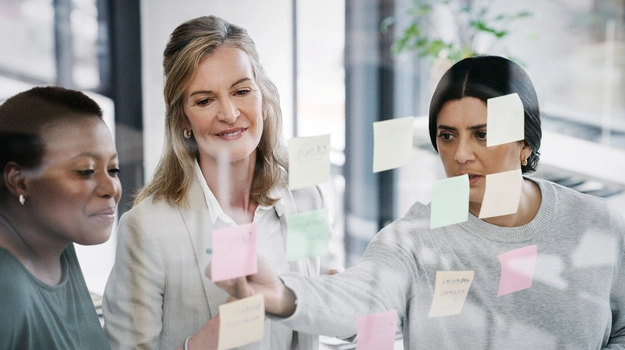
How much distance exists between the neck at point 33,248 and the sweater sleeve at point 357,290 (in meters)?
0.35

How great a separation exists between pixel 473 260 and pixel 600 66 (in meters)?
2.12

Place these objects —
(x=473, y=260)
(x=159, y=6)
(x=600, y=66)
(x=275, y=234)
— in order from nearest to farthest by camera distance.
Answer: (x=159, y=6)
(x=275, y=234)
(x=473, y=260)
(x=600, y=66)

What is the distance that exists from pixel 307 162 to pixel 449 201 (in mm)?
366

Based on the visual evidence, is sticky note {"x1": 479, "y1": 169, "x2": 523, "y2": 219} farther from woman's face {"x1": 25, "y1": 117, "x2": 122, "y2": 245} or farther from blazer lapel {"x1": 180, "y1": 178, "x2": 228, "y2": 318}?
woman's face {"x1": 25, "y1": 117, "x2": 122, "y2": 245}

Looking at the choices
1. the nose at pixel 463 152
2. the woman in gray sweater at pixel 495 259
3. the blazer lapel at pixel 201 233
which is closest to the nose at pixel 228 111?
the blazer lapel at pixel 201 233

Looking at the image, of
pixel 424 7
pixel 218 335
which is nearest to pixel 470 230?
pixel 218 335

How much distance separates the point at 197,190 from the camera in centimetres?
98

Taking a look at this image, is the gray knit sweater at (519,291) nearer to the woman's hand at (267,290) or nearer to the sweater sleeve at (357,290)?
the sweater sleeve at (357,290)

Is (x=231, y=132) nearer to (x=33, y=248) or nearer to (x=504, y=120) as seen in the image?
(x=33, y=248)

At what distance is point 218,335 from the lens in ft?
3.22

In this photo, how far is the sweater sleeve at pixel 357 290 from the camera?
1017 mm

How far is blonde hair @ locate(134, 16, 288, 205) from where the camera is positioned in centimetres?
91

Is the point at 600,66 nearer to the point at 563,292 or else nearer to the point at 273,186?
the point at 563,292

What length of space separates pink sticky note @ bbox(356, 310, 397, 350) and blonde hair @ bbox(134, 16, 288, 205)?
31cm
